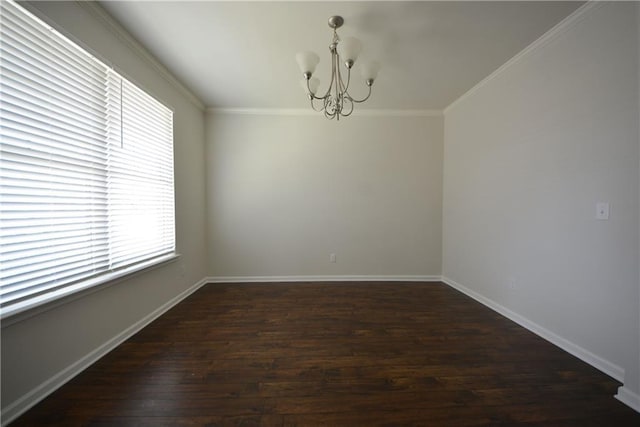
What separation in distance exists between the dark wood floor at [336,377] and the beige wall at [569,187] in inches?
13.7

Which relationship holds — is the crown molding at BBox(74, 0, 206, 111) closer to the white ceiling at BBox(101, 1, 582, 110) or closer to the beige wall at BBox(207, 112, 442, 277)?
the white ceiling at BBox(101, 1, 582, 110)

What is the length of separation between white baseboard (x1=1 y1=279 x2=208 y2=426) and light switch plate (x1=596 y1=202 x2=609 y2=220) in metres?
3.82

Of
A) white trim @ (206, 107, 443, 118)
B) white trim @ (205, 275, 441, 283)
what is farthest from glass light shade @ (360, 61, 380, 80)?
white trim @ (205, 275, 441, 283)

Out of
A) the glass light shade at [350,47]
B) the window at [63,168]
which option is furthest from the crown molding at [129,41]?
the glass light shade at [350,47]

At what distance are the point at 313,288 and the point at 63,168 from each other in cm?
279

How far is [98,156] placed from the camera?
1809mm

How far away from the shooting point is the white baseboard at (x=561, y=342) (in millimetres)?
1612

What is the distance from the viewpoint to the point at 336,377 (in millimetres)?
1602

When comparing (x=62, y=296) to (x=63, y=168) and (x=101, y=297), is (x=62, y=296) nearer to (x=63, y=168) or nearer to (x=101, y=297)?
(x=101, y=297)

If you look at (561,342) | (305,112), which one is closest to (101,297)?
(305,112)

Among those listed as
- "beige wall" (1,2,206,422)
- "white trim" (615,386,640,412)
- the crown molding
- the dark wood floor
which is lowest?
the dark wood floor

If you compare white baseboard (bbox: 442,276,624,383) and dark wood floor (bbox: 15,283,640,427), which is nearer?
dark wood floor (bbox: 15,283,640,427)

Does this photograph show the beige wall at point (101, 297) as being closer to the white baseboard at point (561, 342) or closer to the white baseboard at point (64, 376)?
the white baseboard at point (64, 376)

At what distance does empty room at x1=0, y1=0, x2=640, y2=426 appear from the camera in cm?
136
